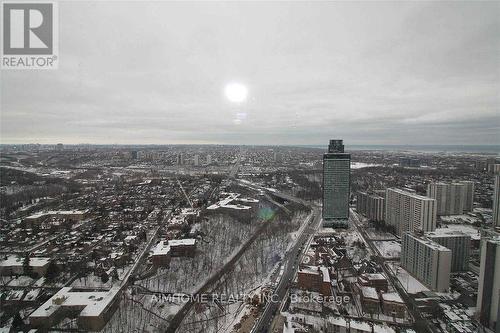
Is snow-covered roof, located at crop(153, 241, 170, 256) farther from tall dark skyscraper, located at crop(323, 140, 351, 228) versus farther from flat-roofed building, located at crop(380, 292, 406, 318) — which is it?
tall dark skyscraper, located at crop(323, 140, 351, 228)

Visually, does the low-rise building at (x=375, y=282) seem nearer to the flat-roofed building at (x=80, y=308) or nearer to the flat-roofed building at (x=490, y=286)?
the flat-roofed building at (x=490, y=286)

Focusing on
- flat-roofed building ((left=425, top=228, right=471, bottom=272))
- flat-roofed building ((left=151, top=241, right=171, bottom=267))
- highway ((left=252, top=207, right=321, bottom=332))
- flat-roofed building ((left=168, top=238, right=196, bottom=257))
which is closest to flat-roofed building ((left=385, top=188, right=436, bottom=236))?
flat-roofed building ((left=425, top=228, right=471, bottom=272))

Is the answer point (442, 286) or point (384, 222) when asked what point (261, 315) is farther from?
point (384, 222)

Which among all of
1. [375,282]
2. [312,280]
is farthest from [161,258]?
[375,282]

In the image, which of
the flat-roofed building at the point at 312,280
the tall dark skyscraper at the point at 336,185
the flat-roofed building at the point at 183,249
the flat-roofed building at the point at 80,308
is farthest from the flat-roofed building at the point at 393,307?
the flat-roofed building at the point at 80,308

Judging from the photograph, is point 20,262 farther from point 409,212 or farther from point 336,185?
point 409,212

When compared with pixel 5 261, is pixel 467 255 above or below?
above

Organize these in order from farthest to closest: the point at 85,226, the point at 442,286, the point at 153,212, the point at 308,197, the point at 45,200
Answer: the point at 308,197
the point at 45,200
the point at 153,212
the point at 85,226
the point at 442,286

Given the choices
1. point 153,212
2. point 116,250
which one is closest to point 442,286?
point 116,250
